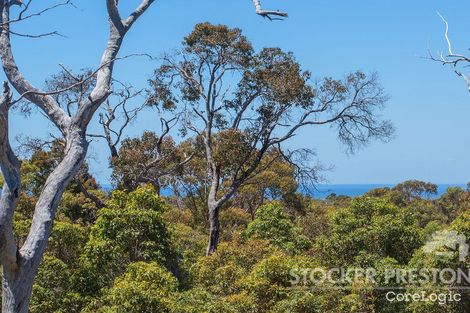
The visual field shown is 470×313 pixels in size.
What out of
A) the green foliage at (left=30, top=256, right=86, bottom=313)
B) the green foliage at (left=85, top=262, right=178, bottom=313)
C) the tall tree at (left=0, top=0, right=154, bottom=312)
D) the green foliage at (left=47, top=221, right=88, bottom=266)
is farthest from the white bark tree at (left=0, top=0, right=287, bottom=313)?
the green foliage at (left=47, top=221, right=88, bottom=266)

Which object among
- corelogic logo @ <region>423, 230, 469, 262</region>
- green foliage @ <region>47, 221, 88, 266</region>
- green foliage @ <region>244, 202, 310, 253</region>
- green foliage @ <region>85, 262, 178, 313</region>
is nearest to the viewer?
green foliage @ <region>85, 262, 178, 313</region>

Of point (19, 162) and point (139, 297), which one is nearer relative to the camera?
point (19, 162)

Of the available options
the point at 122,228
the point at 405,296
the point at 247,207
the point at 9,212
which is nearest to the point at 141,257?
the point at 122,228

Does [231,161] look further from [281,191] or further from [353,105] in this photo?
[281,191]

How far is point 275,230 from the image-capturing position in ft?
44.0

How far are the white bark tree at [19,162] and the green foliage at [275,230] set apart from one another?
28.6 ft

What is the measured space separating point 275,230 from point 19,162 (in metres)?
10.1

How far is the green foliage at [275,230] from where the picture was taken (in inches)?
510

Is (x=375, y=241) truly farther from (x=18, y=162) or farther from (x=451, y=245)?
(x=18, y=162)

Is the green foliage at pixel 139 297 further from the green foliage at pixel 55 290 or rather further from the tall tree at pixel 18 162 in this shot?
the tall tree at pixel 18 162

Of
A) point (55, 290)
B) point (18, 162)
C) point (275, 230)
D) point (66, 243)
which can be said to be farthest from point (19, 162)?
point (275, 230)

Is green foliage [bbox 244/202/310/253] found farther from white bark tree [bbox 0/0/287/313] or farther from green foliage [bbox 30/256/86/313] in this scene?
white bark tree [bbox 0/0/287/313]

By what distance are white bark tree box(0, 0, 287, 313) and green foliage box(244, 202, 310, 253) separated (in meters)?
8.72

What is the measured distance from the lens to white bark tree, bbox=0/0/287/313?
3.55m
